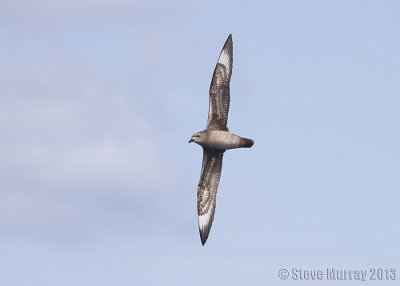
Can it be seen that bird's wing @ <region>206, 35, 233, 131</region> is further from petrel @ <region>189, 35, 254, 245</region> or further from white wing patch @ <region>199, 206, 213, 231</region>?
white wing patch @ <region>199, 206, 213, 231</region>

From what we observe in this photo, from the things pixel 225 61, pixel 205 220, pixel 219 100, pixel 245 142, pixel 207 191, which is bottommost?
pixel 205 220

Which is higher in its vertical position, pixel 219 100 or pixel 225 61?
pixel 225 61

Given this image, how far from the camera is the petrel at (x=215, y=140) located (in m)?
22.8

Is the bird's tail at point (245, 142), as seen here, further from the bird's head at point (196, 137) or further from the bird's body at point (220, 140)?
the bird's head at point (196, 137)

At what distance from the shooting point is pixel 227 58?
2394cm

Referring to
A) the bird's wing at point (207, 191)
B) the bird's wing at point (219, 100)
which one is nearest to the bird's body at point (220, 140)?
the bird's wing at point (219, 100)

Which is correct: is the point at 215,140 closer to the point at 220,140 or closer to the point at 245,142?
the point at 220,140

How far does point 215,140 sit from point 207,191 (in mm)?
3002

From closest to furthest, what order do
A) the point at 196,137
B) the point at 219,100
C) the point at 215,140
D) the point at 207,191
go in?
the point at 196,137
the point at 215,140
the point at 219,100
the point at 207,191

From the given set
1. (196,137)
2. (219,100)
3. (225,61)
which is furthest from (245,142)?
(225,61)

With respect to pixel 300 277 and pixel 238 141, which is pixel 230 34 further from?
pixel 300 277

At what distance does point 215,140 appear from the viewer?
2272 centimetres

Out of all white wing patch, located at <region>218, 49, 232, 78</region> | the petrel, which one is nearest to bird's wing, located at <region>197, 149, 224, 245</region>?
the petrel

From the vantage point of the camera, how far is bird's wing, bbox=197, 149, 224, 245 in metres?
24.3
